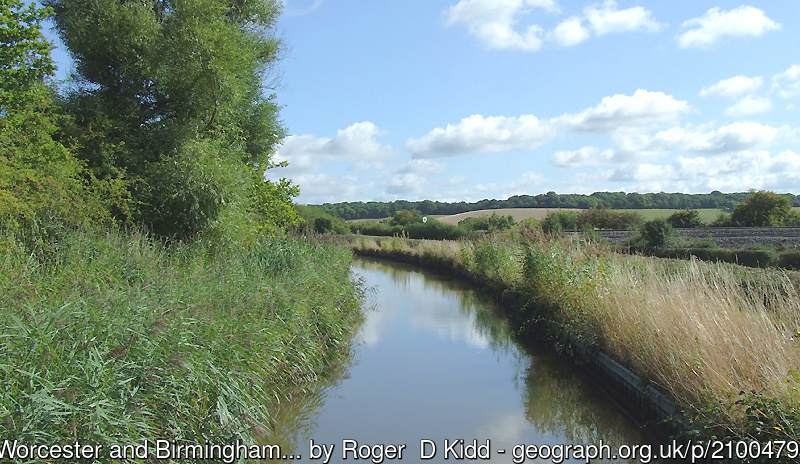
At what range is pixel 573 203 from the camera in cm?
6756

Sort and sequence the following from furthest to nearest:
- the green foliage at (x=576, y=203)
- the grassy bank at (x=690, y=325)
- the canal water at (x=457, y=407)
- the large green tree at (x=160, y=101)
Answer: the green foliage at (x=576, y=203)
the large green tree at (x=160, y=101)
the canal water at (x=457, y=407)
the grassy bank at (x=690, y=325)

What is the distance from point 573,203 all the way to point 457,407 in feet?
207

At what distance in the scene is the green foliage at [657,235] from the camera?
2059 centimetres

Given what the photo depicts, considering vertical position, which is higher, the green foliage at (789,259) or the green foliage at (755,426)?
the green foliage at (789,259)

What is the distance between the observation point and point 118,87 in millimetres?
12797

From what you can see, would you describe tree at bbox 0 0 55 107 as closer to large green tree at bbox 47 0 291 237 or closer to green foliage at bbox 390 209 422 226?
large green tree at bbox 47 0 291 237

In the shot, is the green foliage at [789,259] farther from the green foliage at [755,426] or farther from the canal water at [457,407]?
the green foliage at [755,426]

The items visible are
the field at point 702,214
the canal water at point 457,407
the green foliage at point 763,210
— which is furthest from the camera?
the field at point 702,214

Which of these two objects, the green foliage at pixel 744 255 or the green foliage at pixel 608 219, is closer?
the green foliage at pixel 744 255

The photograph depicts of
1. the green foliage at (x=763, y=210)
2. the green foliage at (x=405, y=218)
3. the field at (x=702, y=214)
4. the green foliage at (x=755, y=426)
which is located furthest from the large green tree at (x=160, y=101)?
the green foliage at (x=405, y=218)

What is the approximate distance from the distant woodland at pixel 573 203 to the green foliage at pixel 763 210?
547 centimetres

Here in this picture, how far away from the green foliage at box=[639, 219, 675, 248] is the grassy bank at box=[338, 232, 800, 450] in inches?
358

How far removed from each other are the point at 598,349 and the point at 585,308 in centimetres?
108

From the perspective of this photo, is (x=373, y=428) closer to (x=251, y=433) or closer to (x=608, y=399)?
(x=251, y=433)
